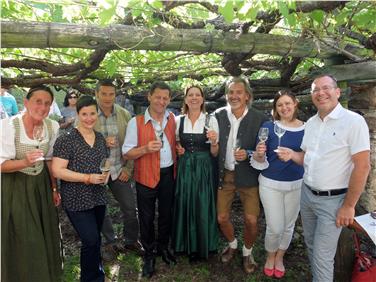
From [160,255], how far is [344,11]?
11.0 ft

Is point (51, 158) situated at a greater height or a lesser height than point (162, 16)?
lesser

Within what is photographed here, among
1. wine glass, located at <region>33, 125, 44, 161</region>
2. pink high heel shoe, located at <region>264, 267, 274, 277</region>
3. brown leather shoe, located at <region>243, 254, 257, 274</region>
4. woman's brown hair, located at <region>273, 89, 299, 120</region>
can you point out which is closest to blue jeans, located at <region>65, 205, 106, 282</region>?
wine glass, located at <region>33, 125, 44, 161</region>

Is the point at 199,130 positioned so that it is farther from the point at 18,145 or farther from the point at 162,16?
the point at 18,145

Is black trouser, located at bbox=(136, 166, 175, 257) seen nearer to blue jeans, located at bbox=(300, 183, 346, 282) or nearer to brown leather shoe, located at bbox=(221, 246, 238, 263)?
brown leather shoe, located at bbox=(221, 246, 238, 263)

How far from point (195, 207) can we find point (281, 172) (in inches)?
42.5

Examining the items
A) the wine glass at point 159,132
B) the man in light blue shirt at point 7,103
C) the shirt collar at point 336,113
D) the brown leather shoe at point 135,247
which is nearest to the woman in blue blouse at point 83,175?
the wine glass at point 159,132

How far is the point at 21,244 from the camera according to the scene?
10.3 ft

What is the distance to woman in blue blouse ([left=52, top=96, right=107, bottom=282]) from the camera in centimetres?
309

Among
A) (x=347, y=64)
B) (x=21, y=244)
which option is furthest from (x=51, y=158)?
(x=347, y=64)

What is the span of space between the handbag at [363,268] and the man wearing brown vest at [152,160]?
2008mm

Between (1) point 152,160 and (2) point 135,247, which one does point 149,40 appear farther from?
(2) point 135,247

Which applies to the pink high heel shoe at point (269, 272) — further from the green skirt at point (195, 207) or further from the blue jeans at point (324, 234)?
the blue jeans at point (324, 234)

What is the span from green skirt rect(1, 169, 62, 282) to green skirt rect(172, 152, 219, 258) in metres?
1.43

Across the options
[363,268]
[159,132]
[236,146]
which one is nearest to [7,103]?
[159,132]
